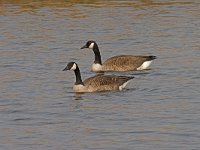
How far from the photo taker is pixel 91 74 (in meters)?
22.2

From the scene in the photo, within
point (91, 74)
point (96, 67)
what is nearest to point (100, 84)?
point (91, 74)

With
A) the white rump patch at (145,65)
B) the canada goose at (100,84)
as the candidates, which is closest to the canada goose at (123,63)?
the white rump patch at (145,65)

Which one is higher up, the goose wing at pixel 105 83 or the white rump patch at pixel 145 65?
the goose wing at pixel 105 83

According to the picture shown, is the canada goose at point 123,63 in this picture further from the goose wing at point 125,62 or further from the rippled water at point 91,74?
the rippled water at point 91,74

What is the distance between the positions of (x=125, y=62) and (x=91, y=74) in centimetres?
90

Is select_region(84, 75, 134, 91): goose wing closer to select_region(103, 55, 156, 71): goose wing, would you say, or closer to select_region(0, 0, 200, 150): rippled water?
select_region(0, 0, 200, 150): rippled water

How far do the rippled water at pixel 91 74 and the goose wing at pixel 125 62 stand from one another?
0.31 metres

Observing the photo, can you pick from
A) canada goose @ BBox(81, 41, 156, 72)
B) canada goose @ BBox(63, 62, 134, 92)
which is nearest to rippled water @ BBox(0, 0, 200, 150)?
canada goose @ BBox(63, 62, 134, 92)

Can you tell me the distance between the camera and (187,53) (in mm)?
24047

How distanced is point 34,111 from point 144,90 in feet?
9.98

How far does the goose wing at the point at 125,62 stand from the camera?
2219 centimetres

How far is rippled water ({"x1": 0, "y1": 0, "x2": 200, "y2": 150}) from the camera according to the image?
14.5 meters

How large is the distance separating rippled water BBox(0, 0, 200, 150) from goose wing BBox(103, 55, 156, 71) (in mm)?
305

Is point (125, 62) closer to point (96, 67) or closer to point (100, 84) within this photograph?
point (96, 67)
